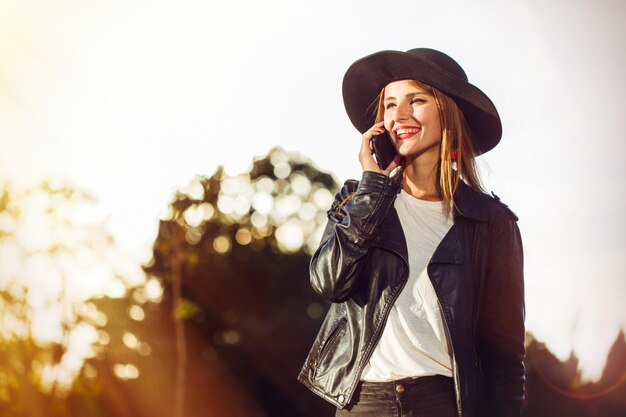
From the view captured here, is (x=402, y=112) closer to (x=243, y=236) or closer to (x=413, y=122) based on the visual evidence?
(x=413, y=122)

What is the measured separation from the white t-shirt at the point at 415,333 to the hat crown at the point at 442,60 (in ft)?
3.10

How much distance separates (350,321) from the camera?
3.69m

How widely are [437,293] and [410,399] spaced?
0.50 m

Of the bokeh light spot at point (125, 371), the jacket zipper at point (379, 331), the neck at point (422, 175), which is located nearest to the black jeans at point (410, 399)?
Answer: the jacket zipper at point (379, 331)

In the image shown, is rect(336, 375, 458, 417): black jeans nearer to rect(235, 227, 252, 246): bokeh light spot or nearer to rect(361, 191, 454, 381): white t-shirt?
rect(361, 191, 454, 381): white t-shirt

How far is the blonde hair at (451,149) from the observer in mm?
4121

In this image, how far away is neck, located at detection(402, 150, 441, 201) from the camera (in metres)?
4.19

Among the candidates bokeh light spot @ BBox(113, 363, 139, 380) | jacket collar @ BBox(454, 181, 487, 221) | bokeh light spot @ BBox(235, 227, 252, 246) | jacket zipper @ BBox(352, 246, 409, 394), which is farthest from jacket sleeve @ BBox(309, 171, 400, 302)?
bokeh light spot @ BBox(113, 363, 139, 380)

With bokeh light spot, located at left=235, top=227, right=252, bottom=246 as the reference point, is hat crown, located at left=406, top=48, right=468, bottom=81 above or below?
below

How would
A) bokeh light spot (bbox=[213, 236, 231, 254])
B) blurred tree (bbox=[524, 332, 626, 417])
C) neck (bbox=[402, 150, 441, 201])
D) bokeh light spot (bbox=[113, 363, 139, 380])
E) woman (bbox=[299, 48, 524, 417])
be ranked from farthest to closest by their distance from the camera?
bokeh light spot (bbox=[113, 363, 139, 380]) < bokeh light spot (bbox=[213, 236, 231, 254]) < blurred tree (bbox=[524, 332, 626, 417]) < neck (bbox=[402, 150, 441, 201]) < woman (bbox=[299, 48, 524, 417])

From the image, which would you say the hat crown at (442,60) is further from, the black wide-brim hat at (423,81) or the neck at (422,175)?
the neck at (422,175)

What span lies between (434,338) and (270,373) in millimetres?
32945

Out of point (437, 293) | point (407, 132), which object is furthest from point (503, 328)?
point (407, 132)

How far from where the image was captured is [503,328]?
377 centimetres
